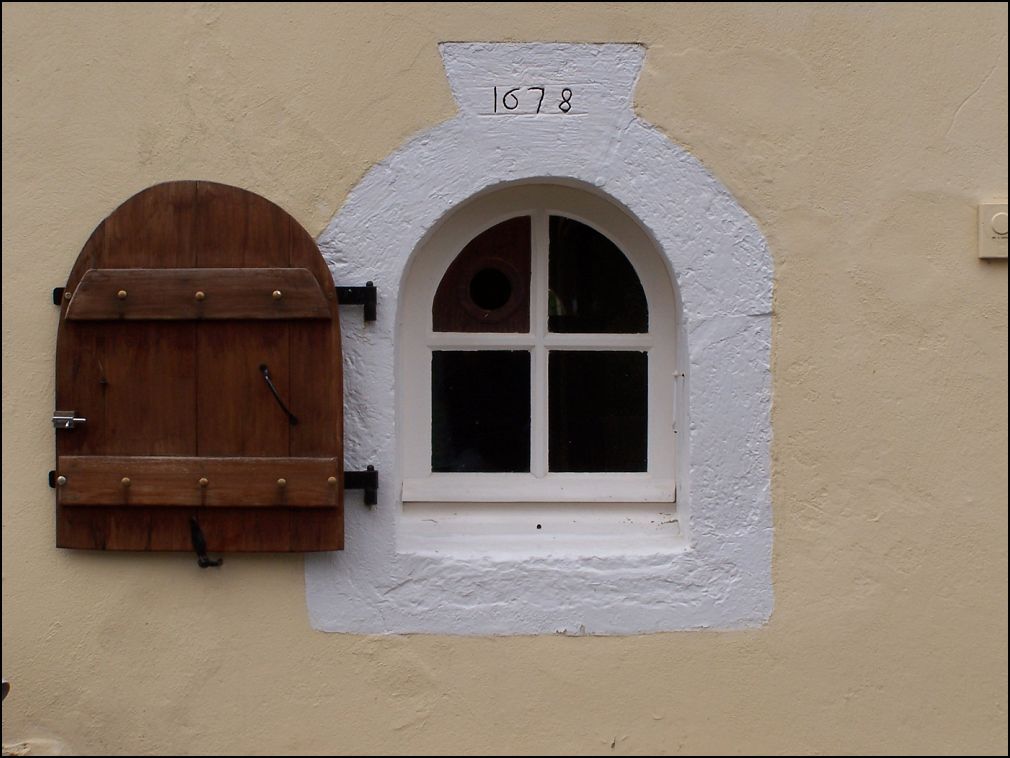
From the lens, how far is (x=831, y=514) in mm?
2473

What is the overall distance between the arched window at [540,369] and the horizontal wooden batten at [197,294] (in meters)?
0.37

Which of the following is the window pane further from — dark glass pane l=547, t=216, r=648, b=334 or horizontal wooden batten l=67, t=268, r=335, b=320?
horizontal wooden batten l=67, t=268, r=335, b=320

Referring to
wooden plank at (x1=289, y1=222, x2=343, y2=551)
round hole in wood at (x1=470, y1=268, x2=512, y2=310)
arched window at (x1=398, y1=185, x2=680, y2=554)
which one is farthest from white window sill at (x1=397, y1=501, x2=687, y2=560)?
round hole in wood at (x1=470, y1=268, x2=512, y2=310)

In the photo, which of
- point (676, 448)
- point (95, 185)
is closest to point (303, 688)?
point (676, 448)

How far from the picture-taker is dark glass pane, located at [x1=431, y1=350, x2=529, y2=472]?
2.67 metres

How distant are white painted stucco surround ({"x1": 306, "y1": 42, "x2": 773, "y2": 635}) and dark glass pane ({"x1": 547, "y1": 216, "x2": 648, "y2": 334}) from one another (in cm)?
20

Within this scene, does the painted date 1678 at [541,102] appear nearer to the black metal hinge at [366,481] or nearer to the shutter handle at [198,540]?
the black metal hinge at [366,481]

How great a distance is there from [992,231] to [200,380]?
2143 millimetres

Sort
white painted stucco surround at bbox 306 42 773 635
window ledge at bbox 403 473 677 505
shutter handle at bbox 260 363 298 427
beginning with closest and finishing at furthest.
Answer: shutter handle at bbox 260 363 298 427, white painted stucco surround at bbox 306 42 773 635, window ledge at bbox 403 473 677 505

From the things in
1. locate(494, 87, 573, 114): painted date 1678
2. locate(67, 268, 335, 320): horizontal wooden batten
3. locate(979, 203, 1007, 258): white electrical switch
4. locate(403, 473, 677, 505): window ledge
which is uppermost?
locate(494, 87, 573, 114): painted date 1678

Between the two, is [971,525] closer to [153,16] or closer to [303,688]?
[303,688]

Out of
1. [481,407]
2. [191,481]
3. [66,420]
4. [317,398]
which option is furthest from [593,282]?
[66,420]

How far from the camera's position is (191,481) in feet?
7.82

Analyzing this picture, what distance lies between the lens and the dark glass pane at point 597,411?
2.67m
